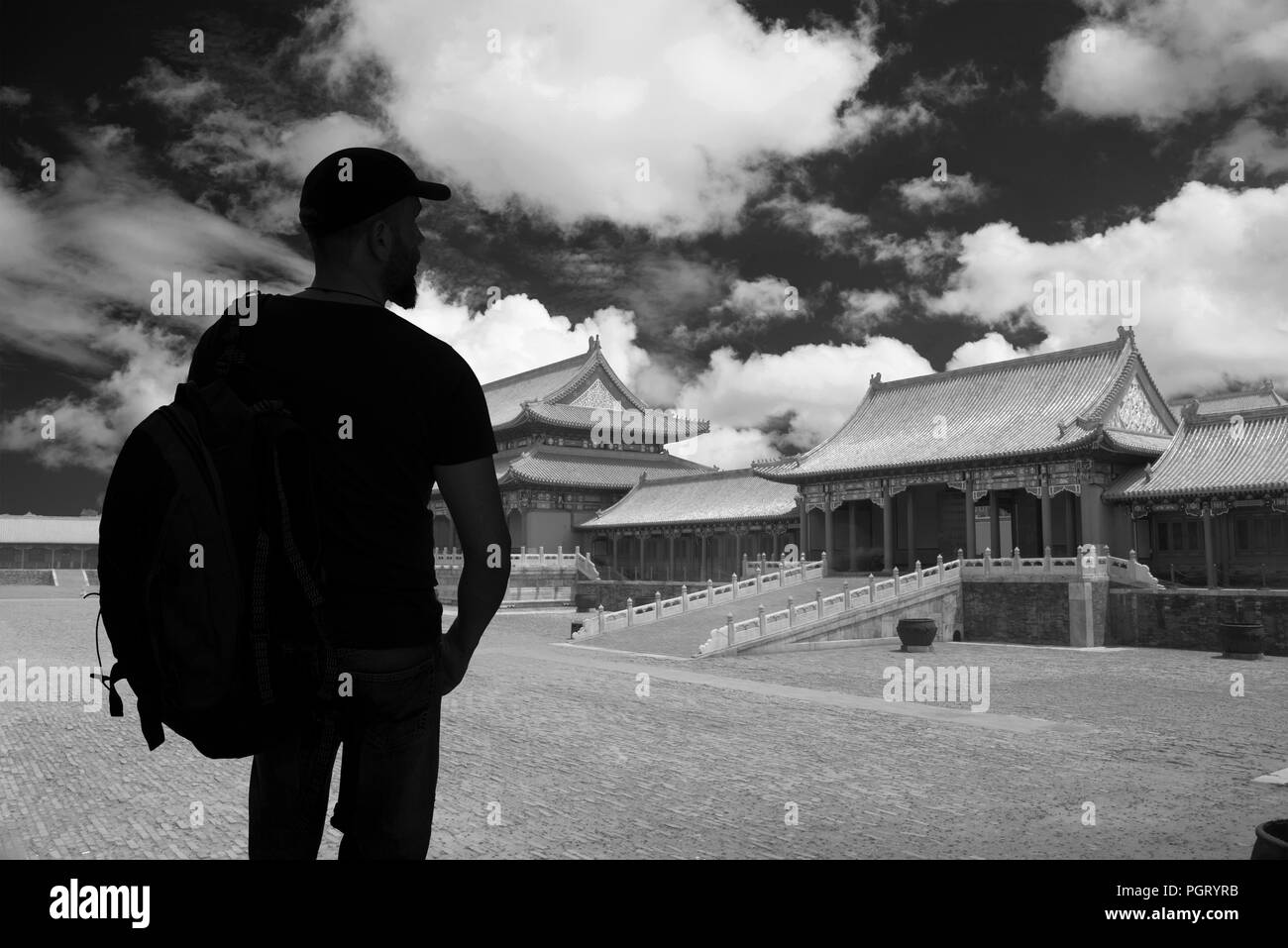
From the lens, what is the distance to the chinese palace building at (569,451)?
4481 centimetres

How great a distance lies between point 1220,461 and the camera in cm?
2530

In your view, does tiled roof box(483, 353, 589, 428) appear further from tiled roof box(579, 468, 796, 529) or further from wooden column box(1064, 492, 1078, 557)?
wooden column box(1064, 492, 1078, 557)

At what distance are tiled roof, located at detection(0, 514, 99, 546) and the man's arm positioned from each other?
66.5 metres

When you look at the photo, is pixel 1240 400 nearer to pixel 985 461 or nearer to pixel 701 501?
pixel 985 461

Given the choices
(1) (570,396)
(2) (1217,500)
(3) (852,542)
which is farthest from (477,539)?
(1) (570,396)

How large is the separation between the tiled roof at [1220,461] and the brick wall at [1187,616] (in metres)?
3.16

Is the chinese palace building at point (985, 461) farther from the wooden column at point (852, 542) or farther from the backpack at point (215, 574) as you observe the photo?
the backpack at point (215, 574)

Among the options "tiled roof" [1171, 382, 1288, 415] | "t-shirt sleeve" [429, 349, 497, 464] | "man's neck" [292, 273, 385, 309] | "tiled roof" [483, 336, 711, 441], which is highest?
"tiled roof" [483, 336, 711, 441]

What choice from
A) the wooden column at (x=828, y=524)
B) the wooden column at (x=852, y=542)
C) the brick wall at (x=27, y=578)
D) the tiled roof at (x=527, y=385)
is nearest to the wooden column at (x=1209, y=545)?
the wooden column at (x=852, y=542)

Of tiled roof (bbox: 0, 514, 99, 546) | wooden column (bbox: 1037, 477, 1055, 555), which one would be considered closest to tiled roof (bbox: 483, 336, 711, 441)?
wooden column (bbox: 1037, 477, 1055, 555)

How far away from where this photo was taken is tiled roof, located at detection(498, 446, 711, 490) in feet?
147
